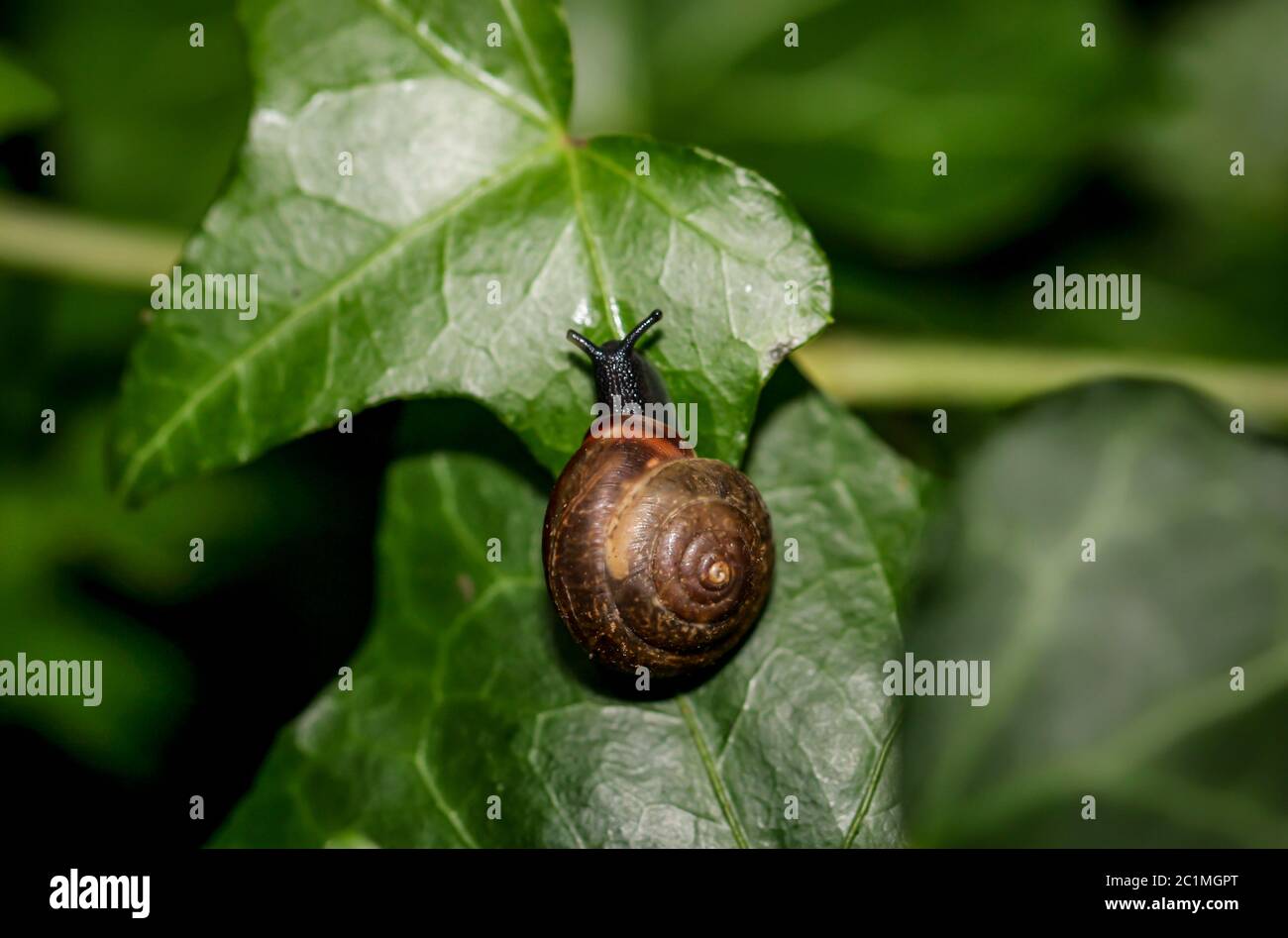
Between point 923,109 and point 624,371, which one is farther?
point 923,109

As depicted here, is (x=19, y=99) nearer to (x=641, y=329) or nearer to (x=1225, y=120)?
(x=641, y=329)

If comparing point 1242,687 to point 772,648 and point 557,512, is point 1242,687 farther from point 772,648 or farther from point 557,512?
point 557,512

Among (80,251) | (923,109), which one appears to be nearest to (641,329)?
(923,109)

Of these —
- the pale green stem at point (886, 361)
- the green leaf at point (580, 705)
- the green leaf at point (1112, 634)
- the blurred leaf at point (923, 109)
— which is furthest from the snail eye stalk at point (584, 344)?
the blurred leaf at point (923, 109)

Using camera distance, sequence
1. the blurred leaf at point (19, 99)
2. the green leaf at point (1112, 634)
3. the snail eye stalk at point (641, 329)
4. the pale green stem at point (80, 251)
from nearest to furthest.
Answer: the green leaf at point (1112, 634), the snail eye stalk at point (641, 329), the blurred leaf at point (19, 99), the pale green stem at point (80, 251)

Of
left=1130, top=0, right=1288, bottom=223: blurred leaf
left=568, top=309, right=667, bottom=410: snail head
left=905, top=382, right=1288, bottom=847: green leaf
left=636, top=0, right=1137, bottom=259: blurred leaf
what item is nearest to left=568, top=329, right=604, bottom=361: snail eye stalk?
left=568, top=309, right=667, bottom=410: snail head

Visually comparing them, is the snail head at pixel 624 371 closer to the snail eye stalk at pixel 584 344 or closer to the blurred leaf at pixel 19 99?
the snail eye stalk at pixel 584 344
